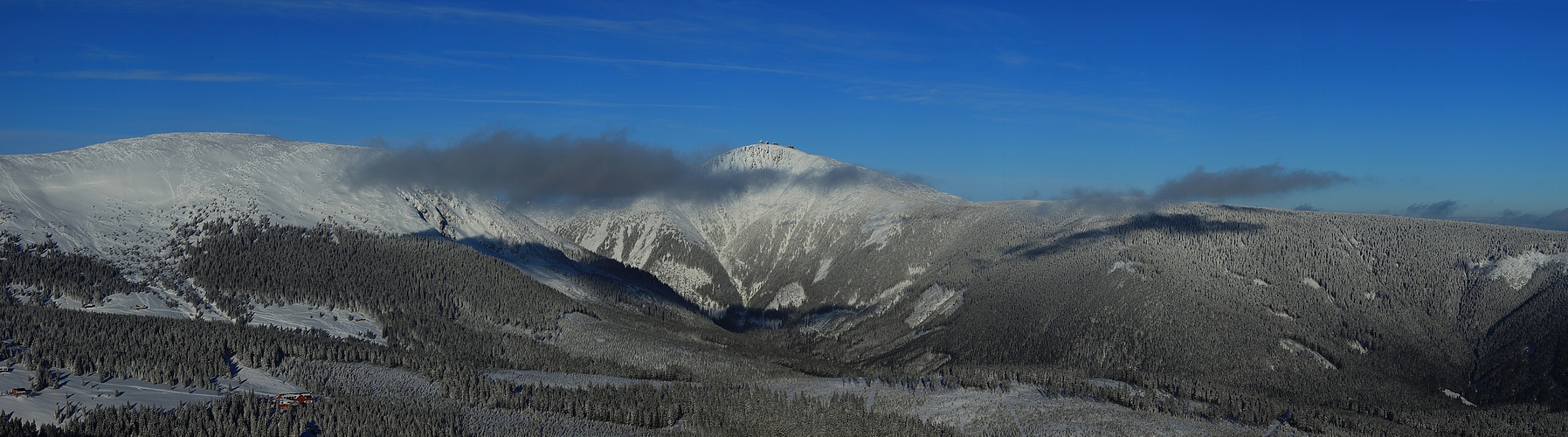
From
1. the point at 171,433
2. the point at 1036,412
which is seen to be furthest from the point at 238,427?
the point at 1036,412

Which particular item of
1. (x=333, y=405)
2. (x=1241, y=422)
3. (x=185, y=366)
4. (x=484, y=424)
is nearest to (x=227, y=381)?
(x=185, y=366)

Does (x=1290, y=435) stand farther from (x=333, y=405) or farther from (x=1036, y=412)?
(x=333, y=405)

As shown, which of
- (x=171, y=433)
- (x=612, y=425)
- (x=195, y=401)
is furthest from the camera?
(x=612, y=425)

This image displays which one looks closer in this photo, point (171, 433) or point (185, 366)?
point (171, 433)

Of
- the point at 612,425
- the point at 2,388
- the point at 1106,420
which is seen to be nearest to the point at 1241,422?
the point at 1106,420

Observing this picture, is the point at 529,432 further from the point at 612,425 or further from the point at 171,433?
the point at 171,433

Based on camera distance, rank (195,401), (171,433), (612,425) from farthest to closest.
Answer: (612,425) < (195,401) < (171,433)

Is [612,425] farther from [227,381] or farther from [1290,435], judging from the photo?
[1290,435]

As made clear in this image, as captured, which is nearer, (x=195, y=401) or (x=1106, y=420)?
(x=195, y=401)
